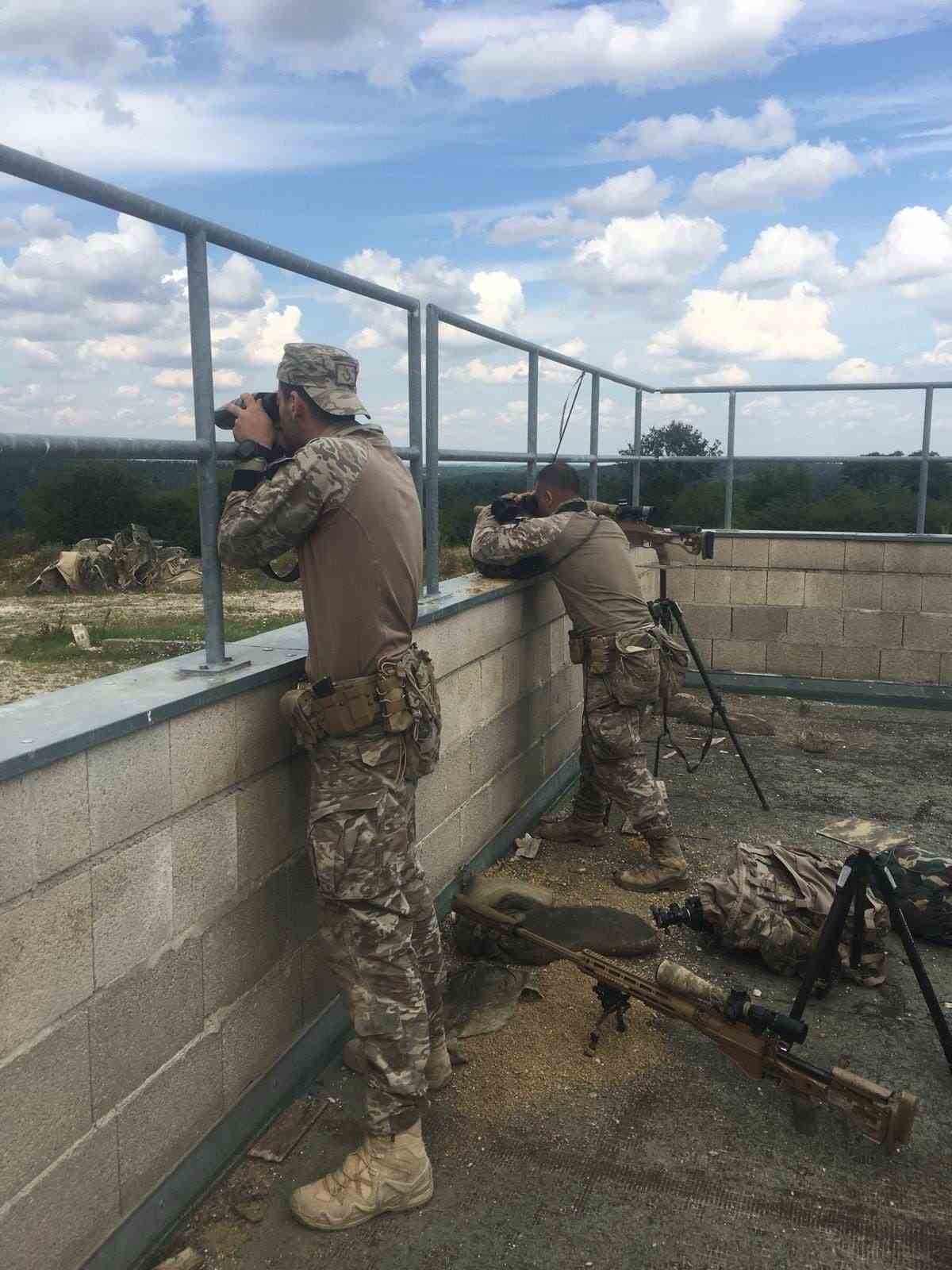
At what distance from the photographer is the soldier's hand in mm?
2555

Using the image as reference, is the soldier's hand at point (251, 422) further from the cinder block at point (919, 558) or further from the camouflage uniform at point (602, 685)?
the cinder block at point (919, 558)

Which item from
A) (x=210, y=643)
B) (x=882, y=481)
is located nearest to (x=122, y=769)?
(x=210, y=643)

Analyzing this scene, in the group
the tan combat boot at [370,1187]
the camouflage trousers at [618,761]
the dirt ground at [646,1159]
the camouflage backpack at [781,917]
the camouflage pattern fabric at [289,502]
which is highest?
the camouflage pattern fabric at [289,502]

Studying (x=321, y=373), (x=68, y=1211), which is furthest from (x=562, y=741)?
(x=68, y=1211)

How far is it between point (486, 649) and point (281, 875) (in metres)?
1.84

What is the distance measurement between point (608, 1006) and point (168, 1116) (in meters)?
1.39

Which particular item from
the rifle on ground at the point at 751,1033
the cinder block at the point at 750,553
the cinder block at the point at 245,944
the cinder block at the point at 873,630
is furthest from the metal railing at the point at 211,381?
the cinder block at the point at 873,630

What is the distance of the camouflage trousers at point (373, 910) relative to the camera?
2.58 m

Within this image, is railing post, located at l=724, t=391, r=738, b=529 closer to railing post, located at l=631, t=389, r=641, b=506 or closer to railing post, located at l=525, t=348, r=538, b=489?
railing post, located at l=631, t=389, r=641, b=506

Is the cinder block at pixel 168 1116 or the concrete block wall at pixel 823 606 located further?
the concrete block wall at pixel 823 606

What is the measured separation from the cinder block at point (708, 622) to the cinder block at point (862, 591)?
91 centimetres

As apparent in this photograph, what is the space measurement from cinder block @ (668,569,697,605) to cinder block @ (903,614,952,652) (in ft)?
5.42

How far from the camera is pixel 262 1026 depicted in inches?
111

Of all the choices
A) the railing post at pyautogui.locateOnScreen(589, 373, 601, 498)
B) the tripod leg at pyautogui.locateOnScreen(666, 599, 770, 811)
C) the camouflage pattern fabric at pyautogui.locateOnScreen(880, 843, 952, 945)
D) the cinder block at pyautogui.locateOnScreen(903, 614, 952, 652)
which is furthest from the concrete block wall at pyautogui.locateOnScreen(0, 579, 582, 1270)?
the cinder block at pyautogui.locateOnScreen(903, 614, 952, 652)
